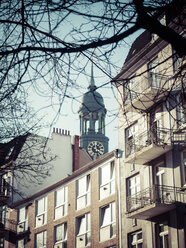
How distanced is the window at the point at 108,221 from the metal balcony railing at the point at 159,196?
3.30m

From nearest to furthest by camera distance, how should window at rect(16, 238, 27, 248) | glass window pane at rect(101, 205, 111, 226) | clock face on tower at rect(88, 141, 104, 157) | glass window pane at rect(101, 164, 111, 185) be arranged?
glass window pane at rect(101, 205, 111, 226) → glass window pane at rect(101, 164, 111, 185) → window at rect(16, 238, 27, 248) → clock face on tower at rect(88, 141, 104, 157)

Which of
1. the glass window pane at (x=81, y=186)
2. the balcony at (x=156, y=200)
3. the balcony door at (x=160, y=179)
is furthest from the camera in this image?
the glass window pane at (x=81, y=186)

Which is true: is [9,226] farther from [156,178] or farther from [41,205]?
[156,178]

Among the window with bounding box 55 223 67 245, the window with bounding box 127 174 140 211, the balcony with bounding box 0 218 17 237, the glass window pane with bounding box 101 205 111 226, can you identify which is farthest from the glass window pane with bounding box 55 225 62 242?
the window with bounding box 127 174 140 211

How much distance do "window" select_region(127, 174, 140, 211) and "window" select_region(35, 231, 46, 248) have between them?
10.3 m

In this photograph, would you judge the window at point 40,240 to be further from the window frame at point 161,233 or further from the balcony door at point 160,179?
the balcony door at point 160,179

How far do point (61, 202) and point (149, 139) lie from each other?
454 inches

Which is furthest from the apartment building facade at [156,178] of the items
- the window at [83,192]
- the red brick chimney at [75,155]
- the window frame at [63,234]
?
the red brick chimney at [75,155]

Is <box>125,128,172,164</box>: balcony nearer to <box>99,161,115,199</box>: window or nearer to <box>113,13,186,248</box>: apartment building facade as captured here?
<box>113,13,186,248</box>: apartment building facade

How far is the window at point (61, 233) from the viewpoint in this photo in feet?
106

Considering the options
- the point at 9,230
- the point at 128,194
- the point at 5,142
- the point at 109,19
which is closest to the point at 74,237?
the point at 128,194

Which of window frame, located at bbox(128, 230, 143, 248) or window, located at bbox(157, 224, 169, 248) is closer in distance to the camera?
window, located at bbox(157, 224, 169, 248)

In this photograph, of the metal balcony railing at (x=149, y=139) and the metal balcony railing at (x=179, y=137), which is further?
the metal balcony railing at (x=149, y=139)

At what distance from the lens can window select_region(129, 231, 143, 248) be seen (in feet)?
81.6
